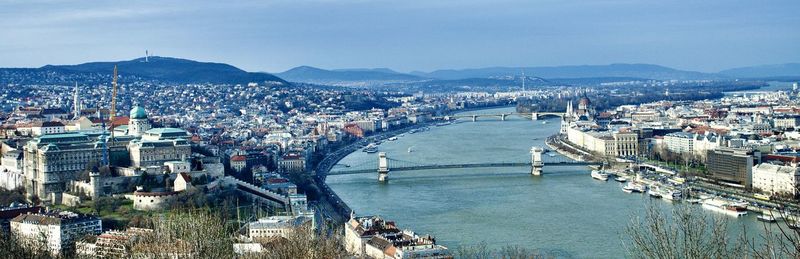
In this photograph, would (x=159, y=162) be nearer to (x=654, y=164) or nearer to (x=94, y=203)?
(x=94, y=203)

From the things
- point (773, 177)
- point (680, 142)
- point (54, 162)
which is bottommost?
point (773, 177)

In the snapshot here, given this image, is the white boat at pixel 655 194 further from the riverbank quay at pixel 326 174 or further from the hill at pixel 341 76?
the hill at pixel 341 76

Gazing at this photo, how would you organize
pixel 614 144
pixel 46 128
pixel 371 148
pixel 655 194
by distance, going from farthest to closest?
1. pixel 371 148
2. pixel 614 144
3. pixel 46 128
4. pixel 655 194

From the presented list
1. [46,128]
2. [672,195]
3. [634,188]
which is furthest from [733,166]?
[46,128]

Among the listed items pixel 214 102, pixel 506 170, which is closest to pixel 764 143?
pixel 506 170

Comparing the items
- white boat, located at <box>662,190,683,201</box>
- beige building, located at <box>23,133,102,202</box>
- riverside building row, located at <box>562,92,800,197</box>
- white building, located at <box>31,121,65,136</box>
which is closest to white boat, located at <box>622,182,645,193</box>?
white boat, located at <box>662,190,683,201</box>

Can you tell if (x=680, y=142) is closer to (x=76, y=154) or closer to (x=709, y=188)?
(x=709, y=188)

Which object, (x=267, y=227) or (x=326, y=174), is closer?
(x=267, y=227)
